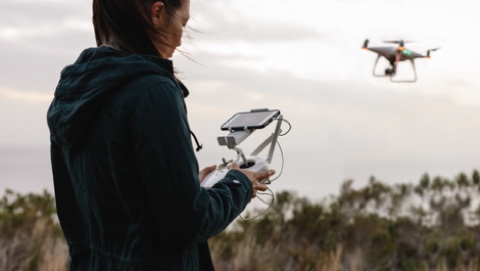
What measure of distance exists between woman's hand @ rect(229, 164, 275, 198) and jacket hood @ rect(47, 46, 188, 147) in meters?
0.32

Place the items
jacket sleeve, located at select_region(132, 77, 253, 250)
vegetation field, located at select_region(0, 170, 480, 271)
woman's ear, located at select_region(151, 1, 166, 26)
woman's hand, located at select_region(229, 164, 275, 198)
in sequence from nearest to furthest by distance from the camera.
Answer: jacket sleeve, located at select_region(132, 77, 253, 250)
woman's ear, located at select_region(151, 1, 166, 26)
woman's hand, located at select_region(229, 164, 275, 198)
vegetation field, located at select_region(0, 170, 480, 271)

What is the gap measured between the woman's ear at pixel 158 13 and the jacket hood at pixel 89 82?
0.34ft

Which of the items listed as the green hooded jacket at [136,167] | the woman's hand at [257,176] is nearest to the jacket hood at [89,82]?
the green hooded jacket at [136,167]

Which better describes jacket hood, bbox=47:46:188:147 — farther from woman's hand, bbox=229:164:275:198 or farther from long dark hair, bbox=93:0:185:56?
woman's hand, bbox=229:164:275:198

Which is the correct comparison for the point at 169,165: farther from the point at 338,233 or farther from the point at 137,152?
the point at 338,233

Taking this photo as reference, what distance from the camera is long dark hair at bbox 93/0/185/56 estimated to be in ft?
6.88

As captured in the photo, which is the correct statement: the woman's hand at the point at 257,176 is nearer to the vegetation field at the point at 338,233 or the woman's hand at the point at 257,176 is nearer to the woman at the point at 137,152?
the woman at the point at 137,152

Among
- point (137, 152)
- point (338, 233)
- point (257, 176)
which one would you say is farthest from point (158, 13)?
point (338, 233)

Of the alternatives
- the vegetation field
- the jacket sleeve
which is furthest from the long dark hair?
the vegetation field

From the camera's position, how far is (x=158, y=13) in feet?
6.88

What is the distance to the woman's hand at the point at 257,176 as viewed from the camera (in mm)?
2192

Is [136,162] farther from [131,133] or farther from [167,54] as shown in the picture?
[167,54]

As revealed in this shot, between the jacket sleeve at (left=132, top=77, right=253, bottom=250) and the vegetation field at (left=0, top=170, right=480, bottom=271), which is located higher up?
the jacket sleeve at (left=132, top=77, right=253, bottom=250)

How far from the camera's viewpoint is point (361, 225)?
14.1m
